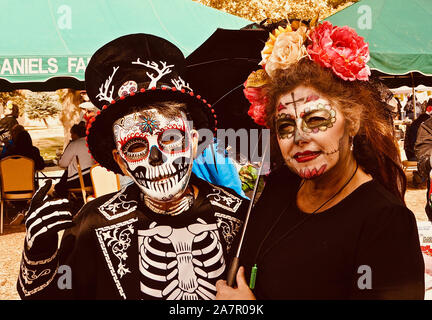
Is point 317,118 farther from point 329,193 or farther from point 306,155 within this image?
point 329,193

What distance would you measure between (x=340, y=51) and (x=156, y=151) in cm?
77

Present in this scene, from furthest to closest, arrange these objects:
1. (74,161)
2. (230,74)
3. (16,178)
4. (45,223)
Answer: (16,178) → (74,161) → (230,74) → (45,223)

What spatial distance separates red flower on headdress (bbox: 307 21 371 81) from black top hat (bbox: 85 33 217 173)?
0.52 meters

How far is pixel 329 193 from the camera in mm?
1602

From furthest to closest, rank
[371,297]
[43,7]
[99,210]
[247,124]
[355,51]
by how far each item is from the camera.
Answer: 1. [43,7]
2. [247,124]
3. [99,210]
4. [355,51]
5. [371,297]

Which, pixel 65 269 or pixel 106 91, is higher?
pixel 106 91

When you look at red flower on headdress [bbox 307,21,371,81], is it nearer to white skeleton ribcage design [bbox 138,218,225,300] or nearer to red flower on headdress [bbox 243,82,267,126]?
red flower on headdress [bbox 243,82,267,126]

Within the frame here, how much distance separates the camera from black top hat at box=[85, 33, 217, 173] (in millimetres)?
1777

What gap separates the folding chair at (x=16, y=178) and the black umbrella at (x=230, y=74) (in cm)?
490

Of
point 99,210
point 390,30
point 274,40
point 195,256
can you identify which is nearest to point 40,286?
point 99,210

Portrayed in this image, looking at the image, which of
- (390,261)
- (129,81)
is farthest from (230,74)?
(390,261)

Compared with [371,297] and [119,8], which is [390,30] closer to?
[119,8]

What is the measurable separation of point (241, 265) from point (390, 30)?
581cm
